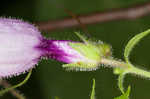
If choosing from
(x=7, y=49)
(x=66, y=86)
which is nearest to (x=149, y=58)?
(x=66, y=86)

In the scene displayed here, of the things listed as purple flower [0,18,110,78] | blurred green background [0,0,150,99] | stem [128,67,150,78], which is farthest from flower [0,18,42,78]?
blurred green background [0,0,150,99]

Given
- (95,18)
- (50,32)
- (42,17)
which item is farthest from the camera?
(42,17)

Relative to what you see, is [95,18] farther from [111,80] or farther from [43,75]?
[43,75]

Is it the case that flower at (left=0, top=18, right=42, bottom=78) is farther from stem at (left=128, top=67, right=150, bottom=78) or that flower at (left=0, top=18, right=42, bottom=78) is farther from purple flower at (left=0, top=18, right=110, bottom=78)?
stem at (left=128, top=67, right=150, bottom=78)

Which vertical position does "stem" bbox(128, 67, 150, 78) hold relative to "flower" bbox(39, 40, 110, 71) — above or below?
below

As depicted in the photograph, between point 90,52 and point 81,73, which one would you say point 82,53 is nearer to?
point 90,52

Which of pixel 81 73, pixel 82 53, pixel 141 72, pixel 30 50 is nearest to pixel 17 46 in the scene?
pixel 30 50

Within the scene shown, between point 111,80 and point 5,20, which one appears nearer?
point 5,20
